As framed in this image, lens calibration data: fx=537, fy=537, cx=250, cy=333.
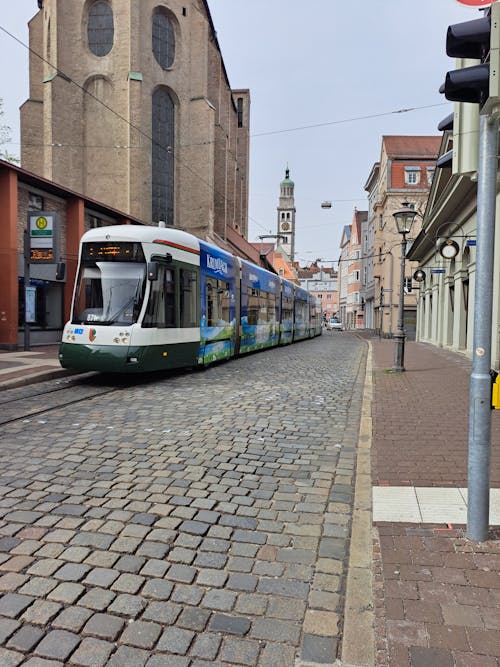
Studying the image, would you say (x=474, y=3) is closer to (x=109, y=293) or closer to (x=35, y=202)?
(x=109, y=293)

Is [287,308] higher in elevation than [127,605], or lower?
higher

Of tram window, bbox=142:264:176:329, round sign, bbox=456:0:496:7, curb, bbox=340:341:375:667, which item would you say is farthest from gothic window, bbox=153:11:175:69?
curb, bbox=340:341:375:667

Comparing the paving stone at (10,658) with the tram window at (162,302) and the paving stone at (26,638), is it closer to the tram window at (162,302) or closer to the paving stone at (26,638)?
the paving stone at (26,638)

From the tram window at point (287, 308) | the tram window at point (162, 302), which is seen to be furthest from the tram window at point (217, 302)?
the tram window at point (287, 308)

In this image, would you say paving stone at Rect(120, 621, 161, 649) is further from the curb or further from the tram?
the tram

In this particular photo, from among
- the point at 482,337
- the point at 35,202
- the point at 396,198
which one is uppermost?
the point at 396,198

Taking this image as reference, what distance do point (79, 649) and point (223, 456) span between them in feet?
11.0

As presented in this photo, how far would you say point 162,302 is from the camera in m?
11.3

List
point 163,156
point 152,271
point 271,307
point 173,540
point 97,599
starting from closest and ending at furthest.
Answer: point 97,599 → point 173,540 → point 152,271 → point 271,307 → point 163,156

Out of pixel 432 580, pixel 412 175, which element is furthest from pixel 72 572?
pixel 412 175

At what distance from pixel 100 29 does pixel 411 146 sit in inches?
1279

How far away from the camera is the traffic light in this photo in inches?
121

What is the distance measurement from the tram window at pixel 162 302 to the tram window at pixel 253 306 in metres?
7.21

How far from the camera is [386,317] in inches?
2128
